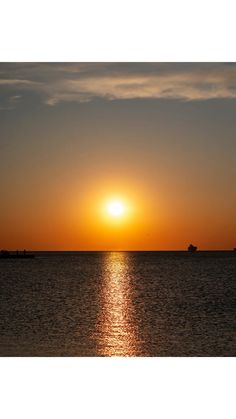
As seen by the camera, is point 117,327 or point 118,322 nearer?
point 117,327

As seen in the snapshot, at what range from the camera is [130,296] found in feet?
139

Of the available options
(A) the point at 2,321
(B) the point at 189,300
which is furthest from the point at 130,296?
(A) the point at 2,321
